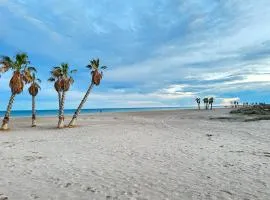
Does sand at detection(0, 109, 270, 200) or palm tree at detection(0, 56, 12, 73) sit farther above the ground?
palm tree at detection(0, 56, 12, 73)

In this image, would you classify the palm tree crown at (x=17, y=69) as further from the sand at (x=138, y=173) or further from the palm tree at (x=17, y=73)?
the sand at (x=138, y=173)

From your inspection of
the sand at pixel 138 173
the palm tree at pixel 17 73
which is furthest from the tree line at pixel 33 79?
the sand at pixel 138 173

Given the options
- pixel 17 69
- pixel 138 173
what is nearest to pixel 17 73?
pixel 17 69

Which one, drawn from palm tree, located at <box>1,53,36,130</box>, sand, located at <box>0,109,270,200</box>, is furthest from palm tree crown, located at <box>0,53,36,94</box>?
sand, located at <box>0,109,270,200</box>

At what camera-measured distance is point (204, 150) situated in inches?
698

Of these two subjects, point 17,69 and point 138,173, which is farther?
point 17,69

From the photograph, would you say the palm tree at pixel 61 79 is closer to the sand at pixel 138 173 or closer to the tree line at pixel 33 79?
the tree line at pixel 33 79

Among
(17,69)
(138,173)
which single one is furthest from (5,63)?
(138,173)

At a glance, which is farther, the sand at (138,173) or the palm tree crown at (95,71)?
the palm tree crown at (95,71)

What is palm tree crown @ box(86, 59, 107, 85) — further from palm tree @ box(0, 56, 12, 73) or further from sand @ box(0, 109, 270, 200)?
sand @ box(0, 109, 270, 200)

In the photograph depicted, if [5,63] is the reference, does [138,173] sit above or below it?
below

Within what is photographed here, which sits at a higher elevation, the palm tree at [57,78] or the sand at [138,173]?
the palm tree at [57,78]

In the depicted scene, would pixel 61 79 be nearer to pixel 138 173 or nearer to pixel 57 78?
pixel 57 78

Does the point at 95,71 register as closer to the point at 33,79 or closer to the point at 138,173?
the point at 33,79
